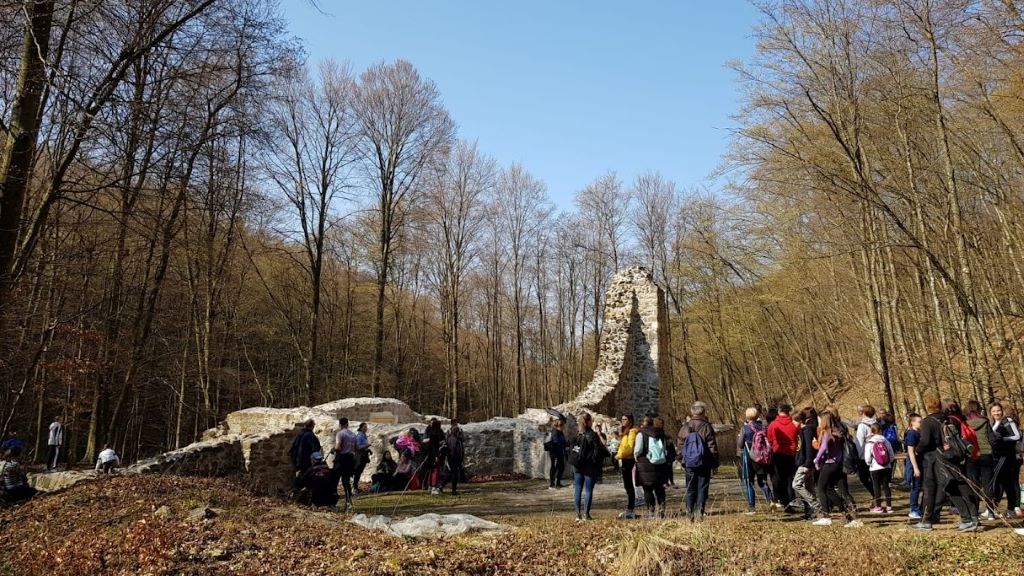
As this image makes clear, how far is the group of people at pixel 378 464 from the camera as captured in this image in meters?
9.39

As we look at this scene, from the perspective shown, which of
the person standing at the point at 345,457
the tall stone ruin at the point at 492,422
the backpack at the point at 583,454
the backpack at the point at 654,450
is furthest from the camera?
the tall stone ruin at the point at 492,422

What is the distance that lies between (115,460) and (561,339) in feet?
89.0

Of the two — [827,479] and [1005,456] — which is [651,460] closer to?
[827,479]

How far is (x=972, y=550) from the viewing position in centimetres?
596

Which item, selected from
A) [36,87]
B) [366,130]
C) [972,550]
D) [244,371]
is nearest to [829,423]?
[972,550]

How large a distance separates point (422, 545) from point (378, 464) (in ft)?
25.8

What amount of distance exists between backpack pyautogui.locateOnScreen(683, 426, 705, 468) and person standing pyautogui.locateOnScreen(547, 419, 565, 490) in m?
3.01

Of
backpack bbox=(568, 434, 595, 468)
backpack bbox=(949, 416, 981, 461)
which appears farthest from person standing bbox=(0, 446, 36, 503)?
backpack bbox=(949, 416, 981, 461)

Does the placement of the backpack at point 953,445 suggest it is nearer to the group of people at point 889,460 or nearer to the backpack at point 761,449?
the group of people at point 889,460

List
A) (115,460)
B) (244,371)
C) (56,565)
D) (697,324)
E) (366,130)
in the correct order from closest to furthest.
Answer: (56,565) < (115,460) < (366,130) < (697,324) < (244,371)

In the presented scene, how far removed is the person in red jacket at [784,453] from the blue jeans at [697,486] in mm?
1038

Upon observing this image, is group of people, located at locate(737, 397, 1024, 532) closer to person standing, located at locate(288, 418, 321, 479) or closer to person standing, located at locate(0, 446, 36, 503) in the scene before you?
person standing, located at locate(288, 418, 321, 479)

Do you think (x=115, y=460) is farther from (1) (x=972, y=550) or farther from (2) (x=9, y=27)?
(1) (x=972, y=550)

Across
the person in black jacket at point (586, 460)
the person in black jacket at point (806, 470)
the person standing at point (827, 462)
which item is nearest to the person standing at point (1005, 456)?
the person standing at point (827, 462)
